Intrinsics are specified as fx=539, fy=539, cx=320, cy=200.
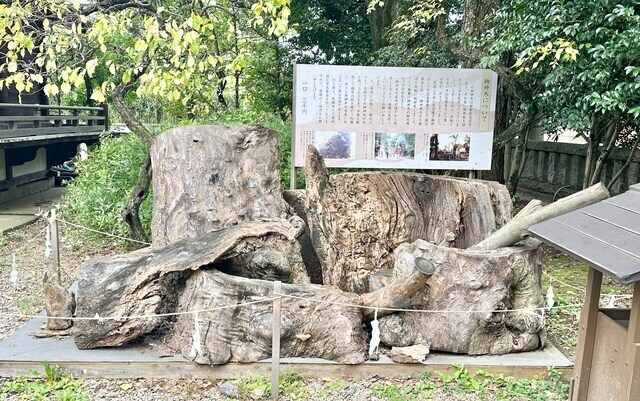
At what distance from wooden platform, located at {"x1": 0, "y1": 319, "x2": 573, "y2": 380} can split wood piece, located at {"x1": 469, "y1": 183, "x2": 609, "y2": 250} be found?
3.20 feet

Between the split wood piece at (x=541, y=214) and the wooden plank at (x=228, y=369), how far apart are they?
1.07 metres

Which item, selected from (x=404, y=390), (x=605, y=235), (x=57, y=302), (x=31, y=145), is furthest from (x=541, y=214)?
(x=31, y=145)

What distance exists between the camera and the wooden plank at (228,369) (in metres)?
4.14

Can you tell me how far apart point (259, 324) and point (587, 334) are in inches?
89.8

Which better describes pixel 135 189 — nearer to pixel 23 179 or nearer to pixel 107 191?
pixel 107 191

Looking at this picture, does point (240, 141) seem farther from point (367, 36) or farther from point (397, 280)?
point (367, 36)

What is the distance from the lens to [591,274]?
3.14 m

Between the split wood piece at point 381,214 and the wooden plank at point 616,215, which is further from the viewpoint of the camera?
the split wood piece at point 381,214

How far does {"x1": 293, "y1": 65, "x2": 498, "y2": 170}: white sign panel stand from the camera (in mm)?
6859

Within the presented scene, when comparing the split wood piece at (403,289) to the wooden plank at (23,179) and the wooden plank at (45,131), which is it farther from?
the wooden plank at (23,179)

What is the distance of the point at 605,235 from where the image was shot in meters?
2.63

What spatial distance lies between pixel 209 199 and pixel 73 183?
Answer: 523cm

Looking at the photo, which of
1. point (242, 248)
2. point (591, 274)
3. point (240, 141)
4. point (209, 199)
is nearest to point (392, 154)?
point (240, 141)

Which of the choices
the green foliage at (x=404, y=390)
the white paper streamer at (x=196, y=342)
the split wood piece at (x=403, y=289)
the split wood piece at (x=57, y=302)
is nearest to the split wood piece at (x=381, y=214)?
the split wood piece at (x=403, y=289)
